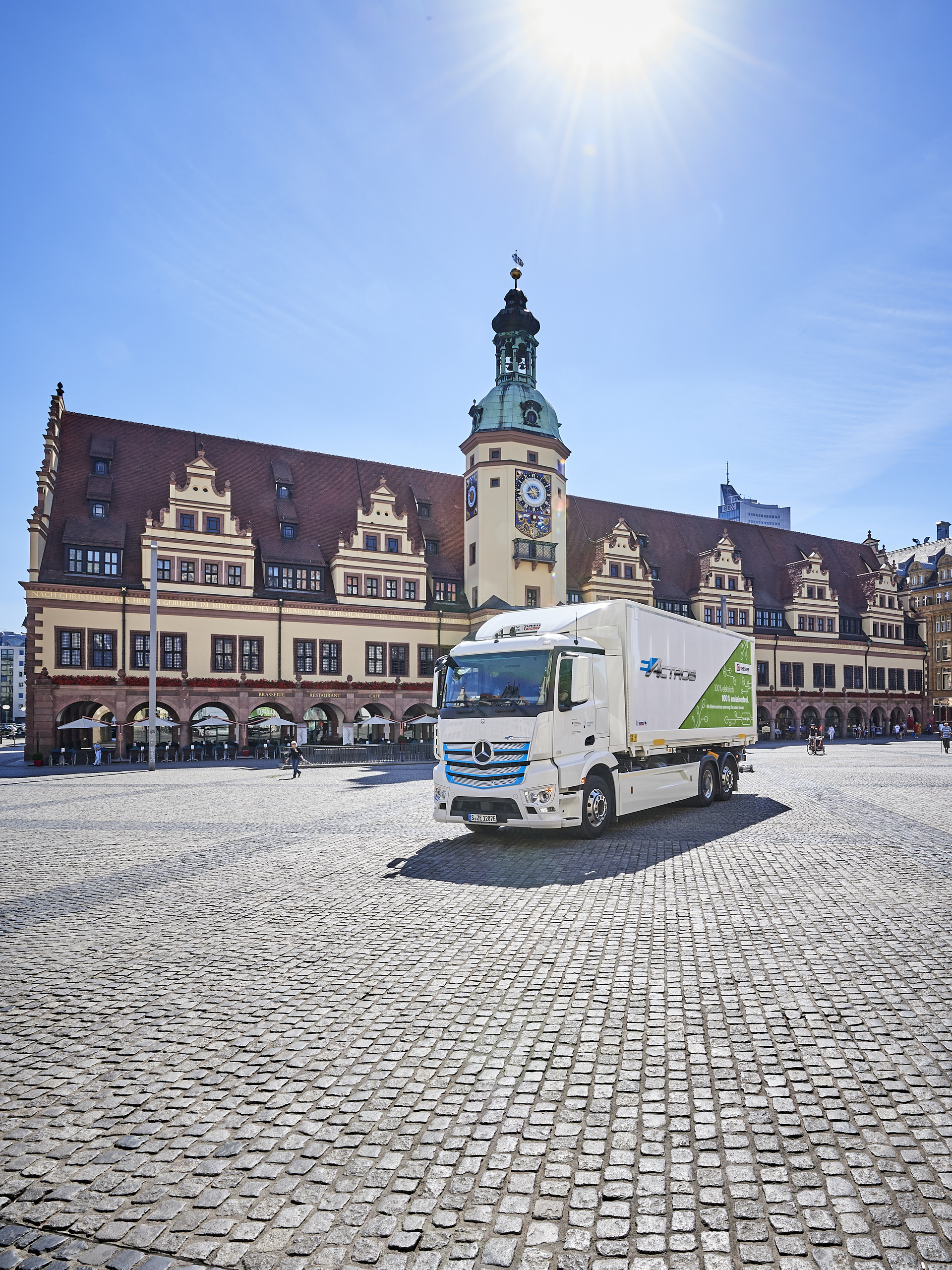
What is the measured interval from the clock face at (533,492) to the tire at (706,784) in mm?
30489

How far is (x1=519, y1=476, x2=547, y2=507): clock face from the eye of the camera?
4656 cm

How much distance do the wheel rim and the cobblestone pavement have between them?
2.84m

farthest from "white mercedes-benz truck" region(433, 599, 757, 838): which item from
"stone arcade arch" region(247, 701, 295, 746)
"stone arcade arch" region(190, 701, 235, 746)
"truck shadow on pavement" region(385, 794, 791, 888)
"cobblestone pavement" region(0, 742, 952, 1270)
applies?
"stone arcade arch" region(190, 701, 235, 746)

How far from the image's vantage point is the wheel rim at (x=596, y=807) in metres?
12.9

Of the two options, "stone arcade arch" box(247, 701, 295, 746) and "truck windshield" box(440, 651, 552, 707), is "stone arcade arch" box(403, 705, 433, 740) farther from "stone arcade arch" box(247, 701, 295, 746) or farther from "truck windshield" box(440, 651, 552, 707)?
"truck windshield" box(440, 651, 552, 707)

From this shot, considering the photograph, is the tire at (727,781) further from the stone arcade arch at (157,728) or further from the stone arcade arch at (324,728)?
the stone arcade arch at (324,728)

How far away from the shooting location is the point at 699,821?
49.5ft

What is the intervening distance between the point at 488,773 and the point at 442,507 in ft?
134

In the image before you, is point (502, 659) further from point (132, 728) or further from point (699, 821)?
point (132, 728)

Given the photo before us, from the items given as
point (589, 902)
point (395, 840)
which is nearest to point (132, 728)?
point (395, 840)

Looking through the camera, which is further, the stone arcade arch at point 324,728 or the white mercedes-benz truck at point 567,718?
the stone arcade arch at point 324,728

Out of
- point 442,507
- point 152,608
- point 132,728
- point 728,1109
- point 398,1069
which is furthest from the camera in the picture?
point 442,507

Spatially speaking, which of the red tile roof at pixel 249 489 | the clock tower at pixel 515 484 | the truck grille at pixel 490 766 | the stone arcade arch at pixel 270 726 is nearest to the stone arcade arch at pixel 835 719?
the clock tower at pixel 515 484

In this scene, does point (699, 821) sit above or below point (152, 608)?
below
